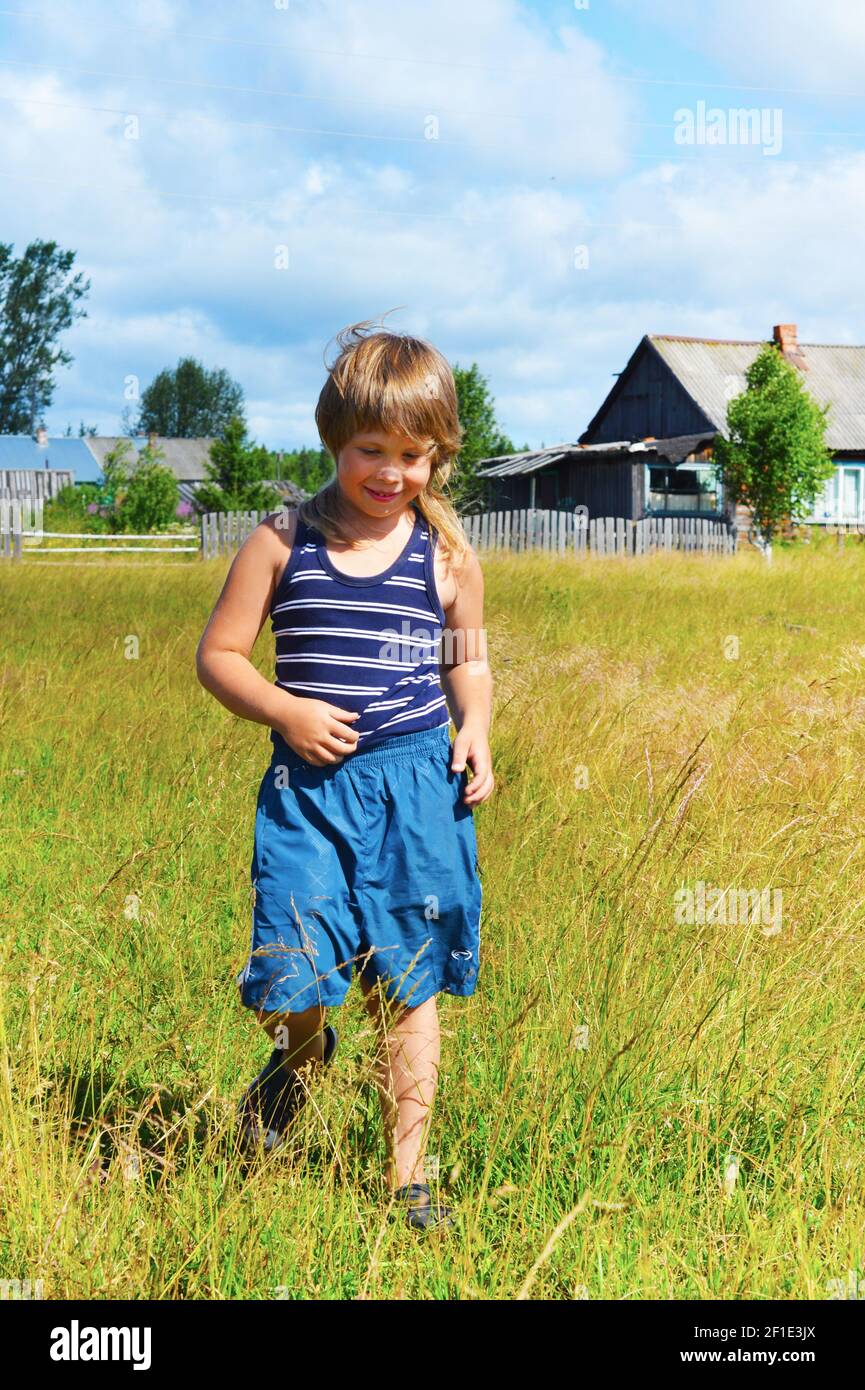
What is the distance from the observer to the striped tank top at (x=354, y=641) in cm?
213

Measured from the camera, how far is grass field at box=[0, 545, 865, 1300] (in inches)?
68.4

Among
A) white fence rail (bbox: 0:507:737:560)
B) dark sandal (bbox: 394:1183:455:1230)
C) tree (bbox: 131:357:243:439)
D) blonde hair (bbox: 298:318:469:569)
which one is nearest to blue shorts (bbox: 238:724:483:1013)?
dark sandal (bbox: 394:1183:455:1230)

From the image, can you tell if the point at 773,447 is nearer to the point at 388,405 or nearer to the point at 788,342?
the point at 788,342

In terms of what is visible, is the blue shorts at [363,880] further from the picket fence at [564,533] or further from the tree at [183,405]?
the tree at [183,405]

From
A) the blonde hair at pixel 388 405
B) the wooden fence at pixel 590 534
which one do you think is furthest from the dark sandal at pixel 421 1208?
the wooden fence at pixel 590 534

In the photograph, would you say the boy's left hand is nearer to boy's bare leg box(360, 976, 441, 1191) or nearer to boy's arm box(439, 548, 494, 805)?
boy's arm box(439, 548, 494, 805)

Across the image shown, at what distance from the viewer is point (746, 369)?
32.0 metres

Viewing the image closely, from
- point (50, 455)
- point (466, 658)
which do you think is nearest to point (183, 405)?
point (50, 455)

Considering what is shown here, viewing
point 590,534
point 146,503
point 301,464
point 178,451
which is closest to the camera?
point 590,534

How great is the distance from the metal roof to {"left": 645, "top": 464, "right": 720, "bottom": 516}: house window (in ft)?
5.40

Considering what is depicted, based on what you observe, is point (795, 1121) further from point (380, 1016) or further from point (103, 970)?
point (103, 970)

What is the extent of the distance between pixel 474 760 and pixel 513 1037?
0.51m
